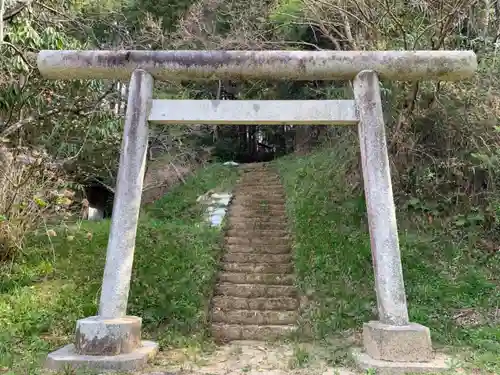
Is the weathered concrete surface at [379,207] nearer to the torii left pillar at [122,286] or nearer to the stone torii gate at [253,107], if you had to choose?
the stone torii gate at [253,107]

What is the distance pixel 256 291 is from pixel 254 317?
0.66 metres

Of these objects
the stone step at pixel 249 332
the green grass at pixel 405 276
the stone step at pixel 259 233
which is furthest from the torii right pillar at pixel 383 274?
the stone step at pixel 259 233

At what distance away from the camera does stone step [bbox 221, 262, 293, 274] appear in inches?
314

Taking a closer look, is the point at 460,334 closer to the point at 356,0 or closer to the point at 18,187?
the point at 356,0

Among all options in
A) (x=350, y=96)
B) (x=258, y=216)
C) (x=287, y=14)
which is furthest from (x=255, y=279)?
(x=287, y=14)

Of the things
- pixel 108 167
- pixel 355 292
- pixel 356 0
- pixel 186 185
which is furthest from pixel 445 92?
pixel 186 185

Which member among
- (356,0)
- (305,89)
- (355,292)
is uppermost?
(305,89)

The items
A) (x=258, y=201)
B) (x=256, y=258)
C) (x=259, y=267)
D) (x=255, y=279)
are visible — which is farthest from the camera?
(x=258, y=201)

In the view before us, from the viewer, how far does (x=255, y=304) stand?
7.00 metres

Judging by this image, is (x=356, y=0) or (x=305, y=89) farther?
(x=305, y=89)

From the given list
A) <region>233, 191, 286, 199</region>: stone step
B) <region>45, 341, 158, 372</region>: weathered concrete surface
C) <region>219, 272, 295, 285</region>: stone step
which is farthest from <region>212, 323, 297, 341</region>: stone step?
<region>233, 191, 286, 199</region>: stone step

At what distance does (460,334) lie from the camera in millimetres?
5703

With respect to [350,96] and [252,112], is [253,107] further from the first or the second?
[350,96]

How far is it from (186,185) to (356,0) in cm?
855
